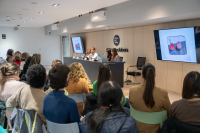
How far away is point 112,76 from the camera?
6.38m

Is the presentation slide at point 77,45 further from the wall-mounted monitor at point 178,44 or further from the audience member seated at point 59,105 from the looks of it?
the audience member seated at point 59,105

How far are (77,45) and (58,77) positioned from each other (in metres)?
9.89

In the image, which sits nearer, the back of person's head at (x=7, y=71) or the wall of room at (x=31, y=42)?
the back of person's head at (x=7, y=71)

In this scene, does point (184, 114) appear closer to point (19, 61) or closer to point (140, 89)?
point (140, 89)

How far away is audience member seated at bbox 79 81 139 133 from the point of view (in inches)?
48.4

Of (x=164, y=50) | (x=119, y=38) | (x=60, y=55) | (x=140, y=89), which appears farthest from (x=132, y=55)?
(x=60, y=55)

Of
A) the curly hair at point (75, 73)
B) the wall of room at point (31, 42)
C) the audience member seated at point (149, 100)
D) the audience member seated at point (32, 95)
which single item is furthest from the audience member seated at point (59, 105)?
the wall of room at point (31, 42)

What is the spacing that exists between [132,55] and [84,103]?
5108 mm

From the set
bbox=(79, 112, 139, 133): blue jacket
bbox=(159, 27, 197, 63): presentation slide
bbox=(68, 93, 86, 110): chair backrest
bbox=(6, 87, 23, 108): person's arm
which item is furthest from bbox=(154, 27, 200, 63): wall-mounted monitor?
bbox=(6, 87, 23, 108): person's arm

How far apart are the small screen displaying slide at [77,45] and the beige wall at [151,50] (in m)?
2.05

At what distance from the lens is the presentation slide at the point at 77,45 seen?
11.2m

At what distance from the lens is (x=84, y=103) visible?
3104 millimetres

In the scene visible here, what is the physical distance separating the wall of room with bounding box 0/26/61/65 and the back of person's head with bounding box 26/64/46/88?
12.5m

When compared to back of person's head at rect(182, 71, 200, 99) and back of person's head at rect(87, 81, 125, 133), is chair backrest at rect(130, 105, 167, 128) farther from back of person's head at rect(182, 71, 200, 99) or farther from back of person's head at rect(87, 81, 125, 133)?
back of person's head at rect(87, 81, 125, 133)
